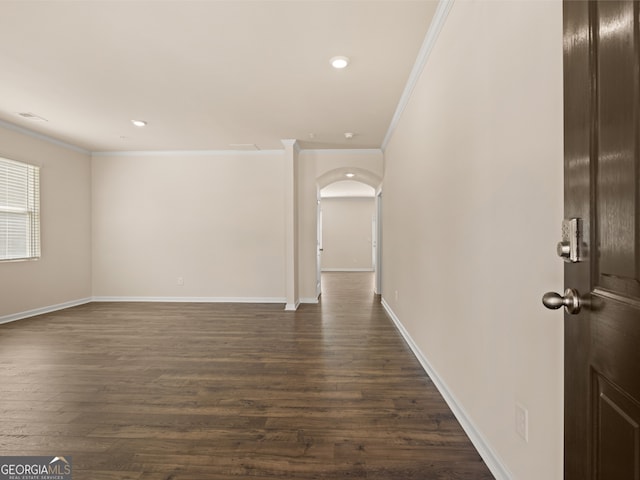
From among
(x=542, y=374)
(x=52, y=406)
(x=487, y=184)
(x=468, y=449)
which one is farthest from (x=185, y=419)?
(x=487, y=184)

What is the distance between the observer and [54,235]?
5301 mm

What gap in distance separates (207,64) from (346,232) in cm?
906

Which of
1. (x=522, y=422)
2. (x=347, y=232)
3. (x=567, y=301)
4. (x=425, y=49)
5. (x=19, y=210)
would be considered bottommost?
(x=522, y=422)

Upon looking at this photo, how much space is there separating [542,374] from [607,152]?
0.87 meters

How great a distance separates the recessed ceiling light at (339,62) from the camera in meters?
2.92

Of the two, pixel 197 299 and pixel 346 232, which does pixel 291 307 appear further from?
pixel 346 232

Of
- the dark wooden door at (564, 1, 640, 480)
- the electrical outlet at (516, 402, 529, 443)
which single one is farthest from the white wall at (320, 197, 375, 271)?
the dark wooden door at (564, 1, 640, 480)

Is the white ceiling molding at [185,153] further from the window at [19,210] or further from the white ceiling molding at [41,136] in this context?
the window at [19,210]

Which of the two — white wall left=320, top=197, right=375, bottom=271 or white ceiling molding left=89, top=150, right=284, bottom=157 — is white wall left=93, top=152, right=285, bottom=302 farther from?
white wall left=320, top=197, right=375, bottom=271

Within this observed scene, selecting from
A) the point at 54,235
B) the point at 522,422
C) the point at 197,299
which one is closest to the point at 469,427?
the point at 522,422

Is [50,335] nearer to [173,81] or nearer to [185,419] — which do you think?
[185,419]

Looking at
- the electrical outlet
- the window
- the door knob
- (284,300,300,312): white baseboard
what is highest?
the window

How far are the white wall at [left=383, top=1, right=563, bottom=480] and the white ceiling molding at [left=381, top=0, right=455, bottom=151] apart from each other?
0.28 feet

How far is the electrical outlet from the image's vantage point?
1.31m
